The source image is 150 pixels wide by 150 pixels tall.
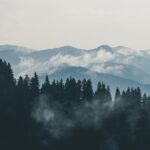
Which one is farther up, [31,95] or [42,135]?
[31,95]

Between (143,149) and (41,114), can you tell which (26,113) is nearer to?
(41,114)

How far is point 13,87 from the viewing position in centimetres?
19950

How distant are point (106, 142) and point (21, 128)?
32.3 meters

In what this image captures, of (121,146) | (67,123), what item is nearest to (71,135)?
(67,123)

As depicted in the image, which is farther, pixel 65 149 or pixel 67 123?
pixel 67 123

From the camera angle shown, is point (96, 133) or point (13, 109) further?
point (96, 133)

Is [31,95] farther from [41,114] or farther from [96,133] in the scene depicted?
[96,133]

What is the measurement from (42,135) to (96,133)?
73.6ft

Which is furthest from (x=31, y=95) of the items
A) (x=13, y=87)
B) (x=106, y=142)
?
(x=106, y=142)

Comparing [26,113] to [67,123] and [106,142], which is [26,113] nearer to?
[67,123]

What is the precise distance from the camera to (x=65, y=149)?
182m

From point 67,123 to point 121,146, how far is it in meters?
21.6

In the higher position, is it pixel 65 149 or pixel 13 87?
pixel 13 87

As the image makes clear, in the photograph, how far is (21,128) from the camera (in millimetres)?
180250
